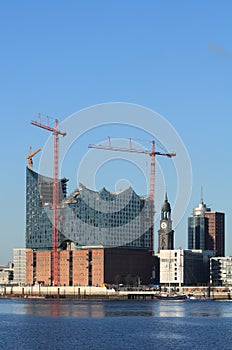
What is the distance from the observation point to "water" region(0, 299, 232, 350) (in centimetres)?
9188

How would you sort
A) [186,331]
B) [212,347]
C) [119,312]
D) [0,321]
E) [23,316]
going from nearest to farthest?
[212,347]
[186,331]
[0,321]
[23,316]
[119,312]

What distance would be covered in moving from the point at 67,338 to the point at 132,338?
7.69 m

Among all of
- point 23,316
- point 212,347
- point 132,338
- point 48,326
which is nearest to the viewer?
point 212,347

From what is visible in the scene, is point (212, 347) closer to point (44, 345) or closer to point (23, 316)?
point (44, 345)

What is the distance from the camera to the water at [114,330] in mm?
91875

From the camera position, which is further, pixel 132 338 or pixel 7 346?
pixel 132 338

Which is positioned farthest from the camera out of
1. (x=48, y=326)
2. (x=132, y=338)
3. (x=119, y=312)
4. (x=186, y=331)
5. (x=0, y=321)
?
(x=119, y=312)

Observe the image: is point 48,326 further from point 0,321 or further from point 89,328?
point 0,321

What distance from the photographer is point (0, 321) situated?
416 feet

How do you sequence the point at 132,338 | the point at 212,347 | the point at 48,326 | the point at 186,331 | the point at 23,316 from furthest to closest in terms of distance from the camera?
the point at 23,316, the point at 48,326, the point at 186,331, the point at 132,338, the point at 212,347

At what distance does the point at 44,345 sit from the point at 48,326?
2339 centimetres

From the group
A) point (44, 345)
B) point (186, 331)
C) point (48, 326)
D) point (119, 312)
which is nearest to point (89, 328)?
point (48, 326)

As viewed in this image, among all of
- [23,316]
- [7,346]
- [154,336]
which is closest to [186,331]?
[154,336]

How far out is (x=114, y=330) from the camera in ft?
356
